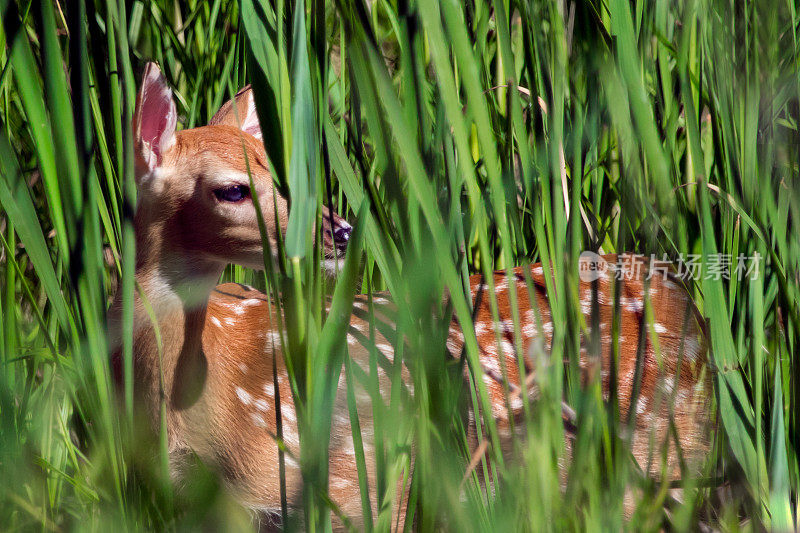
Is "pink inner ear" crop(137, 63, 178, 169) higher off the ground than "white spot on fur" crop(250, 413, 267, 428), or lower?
higher

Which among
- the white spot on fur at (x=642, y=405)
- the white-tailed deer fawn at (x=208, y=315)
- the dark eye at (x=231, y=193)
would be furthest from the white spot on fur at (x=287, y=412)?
the white spot on fur at (x=642, y=405)

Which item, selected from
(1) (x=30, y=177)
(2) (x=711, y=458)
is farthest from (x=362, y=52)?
(1) (x=30, y=177)

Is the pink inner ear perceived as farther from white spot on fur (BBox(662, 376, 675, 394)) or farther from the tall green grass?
white spot on fur (BBox(662, 376, 675, 394))

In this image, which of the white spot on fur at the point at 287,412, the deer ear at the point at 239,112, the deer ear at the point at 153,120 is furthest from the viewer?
the deer ear at the point at 239,112

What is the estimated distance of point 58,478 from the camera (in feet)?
3.80

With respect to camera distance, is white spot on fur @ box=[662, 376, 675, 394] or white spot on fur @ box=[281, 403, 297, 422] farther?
white spot on fur @ box=[662, 376, 675, 394]

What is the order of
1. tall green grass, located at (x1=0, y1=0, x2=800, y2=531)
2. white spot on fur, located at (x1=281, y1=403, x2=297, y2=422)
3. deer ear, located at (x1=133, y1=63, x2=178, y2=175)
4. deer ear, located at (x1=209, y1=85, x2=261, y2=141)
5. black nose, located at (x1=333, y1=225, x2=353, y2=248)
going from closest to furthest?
tall green grass, located at (x1=0, y1=0, x2=800, y2=531) → deer ear, located at (x1=133, y1=63, x2=178, y2=175) → black nose, located at (x1=333, y1=225, x2=353, y2=248) → white spot on fur, located at (x1=281, y1=403, x2=297, y2=422) → deer ear, located at (x1=209, y1=85, x2=261, y2=141)

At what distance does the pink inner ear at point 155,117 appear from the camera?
127 cm

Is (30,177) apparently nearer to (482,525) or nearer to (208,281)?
(208,281)

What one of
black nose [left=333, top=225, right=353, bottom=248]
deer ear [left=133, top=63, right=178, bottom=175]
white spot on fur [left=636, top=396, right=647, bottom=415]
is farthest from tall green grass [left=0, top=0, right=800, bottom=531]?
white spot on fur [left=636, top=396, right=647, bottom=415]

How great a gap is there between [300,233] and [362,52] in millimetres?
153

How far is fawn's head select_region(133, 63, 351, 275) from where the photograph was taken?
139 centimetres

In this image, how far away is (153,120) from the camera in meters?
1.37

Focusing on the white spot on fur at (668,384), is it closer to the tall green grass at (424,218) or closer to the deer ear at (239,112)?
the tall green grass at (424,218)
